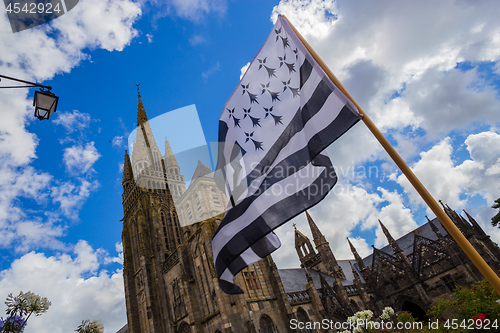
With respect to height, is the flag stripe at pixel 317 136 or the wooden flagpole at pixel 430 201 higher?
the flag stripe at pixel 317 136

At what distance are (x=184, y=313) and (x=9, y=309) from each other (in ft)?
68.6

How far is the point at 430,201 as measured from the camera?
4695mm

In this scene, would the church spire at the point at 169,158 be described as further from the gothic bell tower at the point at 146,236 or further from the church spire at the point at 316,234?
the church spire at the point at 316,234

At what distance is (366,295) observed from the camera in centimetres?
2895

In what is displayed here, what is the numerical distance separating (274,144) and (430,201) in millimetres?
4118

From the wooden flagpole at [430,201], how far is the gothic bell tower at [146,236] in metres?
30.6

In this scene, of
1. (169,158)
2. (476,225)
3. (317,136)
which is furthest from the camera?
(169,158)

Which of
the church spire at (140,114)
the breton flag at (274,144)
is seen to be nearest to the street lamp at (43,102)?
the breton flag at (274,144)

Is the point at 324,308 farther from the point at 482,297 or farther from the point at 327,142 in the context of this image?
the point at 327,142

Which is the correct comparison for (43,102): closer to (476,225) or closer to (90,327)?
(90,327)

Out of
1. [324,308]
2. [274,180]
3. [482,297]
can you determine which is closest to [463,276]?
[324,308]

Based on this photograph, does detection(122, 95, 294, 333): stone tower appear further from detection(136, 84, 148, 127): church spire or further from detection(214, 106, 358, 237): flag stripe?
detection(214, 106, 358, 237): flag stripe

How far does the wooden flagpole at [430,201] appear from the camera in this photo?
3.93 meters

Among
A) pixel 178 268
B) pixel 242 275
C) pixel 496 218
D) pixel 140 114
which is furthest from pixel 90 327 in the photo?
pixel 140 114
